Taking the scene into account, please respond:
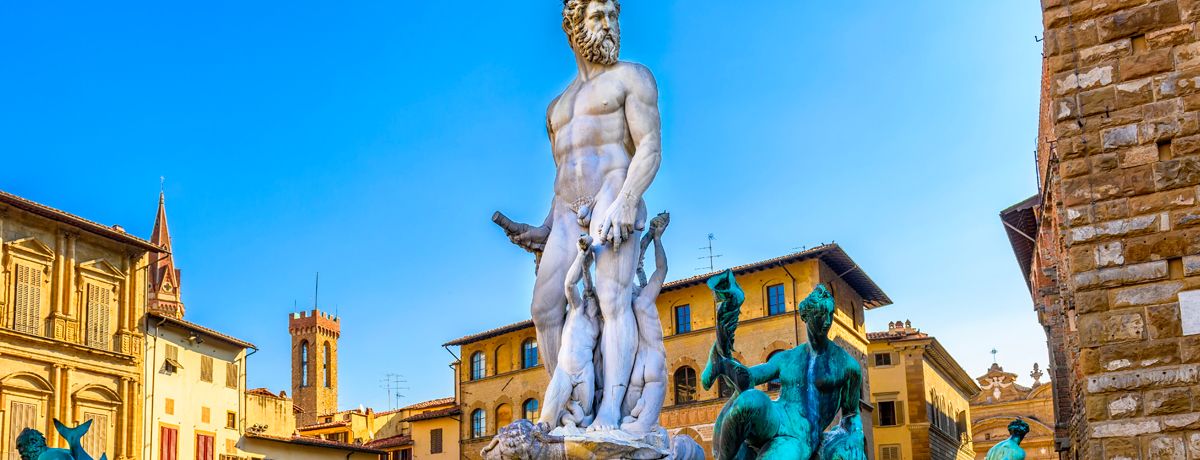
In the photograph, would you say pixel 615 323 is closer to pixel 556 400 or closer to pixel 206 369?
pixel 556 400

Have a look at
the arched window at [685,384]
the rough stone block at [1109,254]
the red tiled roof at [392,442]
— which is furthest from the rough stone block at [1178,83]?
the red tiled roof at [392,442]

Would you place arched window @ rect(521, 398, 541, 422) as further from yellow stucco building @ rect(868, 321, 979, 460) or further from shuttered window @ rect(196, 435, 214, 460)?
yellow stucco building @ rect(868, 321, 979, 460)

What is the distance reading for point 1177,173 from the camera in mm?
9953

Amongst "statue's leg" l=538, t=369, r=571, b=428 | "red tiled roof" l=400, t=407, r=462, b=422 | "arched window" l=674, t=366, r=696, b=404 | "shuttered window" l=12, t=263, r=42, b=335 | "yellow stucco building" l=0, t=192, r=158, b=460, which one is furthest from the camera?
"red tiled roof" l=400, t=407, r=462, b=422

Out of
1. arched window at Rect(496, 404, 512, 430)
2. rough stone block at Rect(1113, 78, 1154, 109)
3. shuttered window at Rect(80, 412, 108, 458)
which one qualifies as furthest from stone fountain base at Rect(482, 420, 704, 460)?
arched window at Rect(496, 404, 512, 430)

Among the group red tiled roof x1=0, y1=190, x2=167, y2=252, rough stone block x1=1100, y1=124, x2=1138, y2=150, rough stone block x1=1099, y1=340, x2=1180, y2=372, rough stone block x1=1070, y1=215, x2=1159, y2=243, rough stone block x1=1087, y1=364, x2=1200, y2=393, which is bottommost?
rough stone block x1=1087, y1=364, x2=1200, y2=393

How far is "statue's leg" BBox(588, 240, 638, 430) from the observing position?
7.86m

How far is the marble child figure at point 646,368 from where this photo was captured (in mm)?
7820

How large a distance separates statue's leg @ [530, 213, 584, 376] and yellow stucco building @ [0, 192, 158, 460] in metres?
28.9

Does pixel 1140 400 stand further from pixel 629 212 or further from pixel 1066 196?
pixel 629 212

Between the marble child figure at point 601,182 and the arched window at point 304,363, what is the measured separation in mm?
112928

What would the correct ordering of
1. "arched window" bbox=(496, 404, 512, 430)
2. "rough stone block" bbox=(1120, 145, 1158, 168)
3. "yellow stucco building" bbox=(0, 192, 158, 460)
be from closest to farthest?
1. "rough stone block" bbox=(1120, 145, 1158, 168)
2. "yellow stucco building" bbox=(0, 192, 158, 460)
3. "arched window" bbox=(496, 404, 512, 430)

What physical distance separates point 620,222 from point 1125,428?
14.5ft

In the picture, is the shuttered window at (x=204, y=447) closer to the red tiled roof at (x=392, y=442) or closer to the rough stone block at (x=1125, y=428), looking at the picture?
the red tiled roof at (x=392, y=442)
